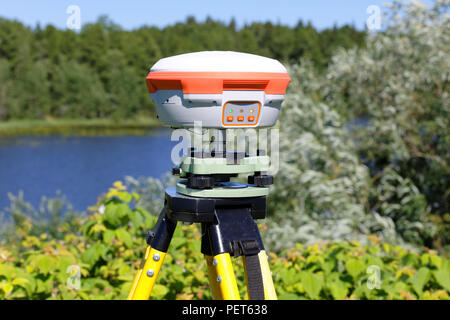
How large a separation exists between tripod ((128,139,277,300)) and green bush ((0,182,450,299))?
1.09m

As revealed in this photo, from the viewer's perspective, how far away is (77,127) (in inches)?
987

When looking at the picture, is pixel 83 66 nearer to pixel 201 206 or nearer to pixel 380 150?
pixel 380 150

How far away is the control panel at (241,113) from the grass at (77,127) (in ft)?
65.8

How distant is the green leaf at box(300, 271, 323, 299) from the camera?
118 inches

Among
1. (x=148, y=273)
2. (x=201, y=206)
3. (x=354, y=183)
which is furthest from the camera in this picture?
(x=354, y=183)

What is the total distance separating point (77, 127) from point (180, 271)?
23.0m

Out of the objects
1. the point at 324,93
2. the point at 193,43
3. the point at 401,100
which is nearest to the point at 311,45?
the point at 193,43

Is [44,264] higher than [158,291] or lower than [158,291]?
higher

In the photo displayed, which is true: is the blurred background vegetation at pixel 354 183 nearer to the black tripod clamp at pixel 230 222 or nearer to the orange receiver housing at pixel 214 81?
the black tripod clamp at pixel 230 222

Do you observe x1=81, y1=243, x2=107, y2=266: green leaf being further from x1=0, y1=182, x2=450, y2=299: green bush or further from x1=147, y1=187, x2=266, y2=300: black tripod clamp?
x1=147, y1=187, x2=266, y2=300: black tripod clamp

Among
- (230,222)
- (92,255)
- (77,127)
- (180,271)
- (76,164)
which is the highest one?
(230,222)

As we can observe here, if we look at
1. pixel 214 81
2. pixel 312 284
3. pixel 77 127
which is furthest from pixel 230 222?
pixel 77 127

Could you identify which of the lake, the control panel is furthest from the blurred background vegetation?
the lake
